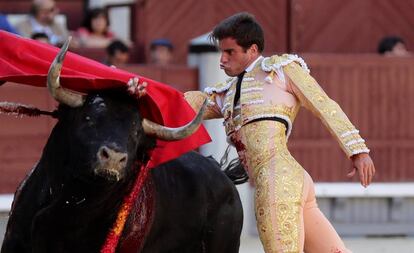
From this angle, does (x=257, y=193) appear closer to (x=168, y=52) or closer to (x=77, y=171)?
(x=77, y=171)

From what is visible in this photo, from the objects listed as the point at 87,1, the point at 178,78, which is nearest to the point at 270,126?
the point at 178,78

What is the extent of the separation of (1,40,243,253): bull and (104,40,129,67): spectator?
3.73 meters

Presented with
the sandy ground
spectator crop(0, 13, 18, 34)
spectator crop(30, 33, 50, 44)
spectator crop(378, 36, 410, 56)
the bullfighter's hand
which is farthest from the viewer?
spectator crop(378, 36, 410, 56)

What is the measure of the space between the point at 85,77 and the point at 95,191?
1.39 ft

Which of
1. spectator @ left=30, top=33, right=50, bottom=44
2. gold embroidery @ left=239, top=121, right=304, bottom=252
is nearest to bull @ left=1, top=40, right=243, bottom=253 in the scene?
gold embroidery @ left=239, top=121, right=304, bottom=252

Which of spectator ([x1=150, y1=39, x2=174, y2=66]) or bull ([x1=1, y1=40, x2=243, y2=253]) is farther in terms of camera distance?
spectator ([x1=150, y1=39, x2=174, y2=66])

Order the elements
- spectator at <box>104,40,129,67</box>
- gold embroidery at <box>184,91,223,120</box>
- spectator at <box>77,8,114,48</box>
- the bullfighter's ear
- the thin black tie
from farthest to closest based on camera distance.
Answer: spectator at <box>77,8,114,48</box>
spectator at <box>104,40,129,67</box>
gold embroidery at <box>184,91,223,120</box>
the thin black tie
the bullfighter's ear

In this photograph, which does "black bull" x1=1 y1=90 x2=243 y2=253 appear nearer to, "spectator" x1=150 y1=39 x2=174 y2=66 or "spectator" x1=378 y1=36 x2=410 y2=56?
"spectator" x1=150 y1=39 x2=174 y2=66

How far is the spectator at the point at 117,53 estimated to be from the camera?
9805 mm

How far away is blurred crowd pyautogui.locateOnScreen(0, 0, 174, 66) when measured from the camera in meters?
9.85

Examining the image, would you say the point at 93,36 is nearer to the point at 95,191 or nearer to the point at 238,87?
the point at 238,87

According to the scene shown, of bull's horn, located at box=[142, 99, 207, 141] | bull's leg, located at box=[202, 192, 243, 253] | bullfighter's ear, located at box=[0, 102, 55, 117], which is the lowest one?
bull's leg, located at box=[202, 192, 243, 253]

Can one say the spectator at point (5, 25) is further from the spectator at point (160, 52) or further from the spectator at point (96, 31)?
the spectator at point (160, 52)

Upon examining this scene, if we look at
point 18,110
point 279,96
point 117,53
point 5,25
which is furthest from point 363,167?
point 5,25
